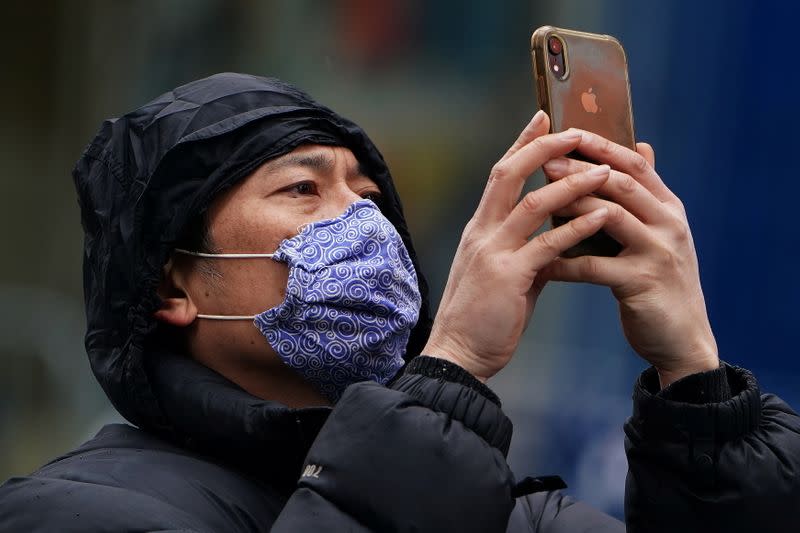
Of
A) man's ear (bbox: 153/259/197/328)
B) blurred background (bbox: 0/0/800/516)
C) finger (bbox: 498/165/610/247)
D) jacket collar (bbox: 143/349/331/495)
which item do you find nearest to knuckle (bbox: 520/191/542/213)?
finger (bbox: 498/165/610/247)

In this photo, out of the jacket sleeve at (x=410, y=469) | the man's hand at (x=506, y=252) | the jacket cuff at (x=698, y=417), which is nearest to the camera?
the jacket sleeve at (x=410, y=469)

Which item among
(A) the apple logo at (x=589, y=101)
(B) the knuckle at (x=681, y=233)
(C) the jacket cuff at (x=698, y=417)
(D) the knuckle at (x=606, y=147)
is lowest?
(C) the jacket cuff at (x=698, y=417)

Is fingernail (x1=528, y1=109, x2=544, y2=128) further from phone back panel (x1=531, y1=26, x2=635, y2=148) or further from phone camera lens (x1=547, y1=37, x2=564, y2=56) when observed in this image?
phone camera lens (x1=547, y1=37, x2=564, y2=56)

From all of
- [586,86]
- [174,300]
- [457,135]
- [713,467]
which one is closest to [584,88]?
[586,86]

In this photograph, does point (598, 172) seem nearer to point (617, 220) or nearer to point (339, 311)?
point (617, 220)

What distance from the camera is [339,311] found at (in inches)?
103

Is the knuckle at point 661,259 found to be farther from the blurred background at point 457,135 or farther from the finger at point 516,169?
the blurred background at point 457,135

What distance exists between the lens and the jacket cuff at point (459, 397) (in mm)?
2029

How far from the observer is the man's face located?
Answer: 106 inches

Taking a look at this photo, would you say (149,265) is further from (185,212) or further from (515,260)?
(515,260)

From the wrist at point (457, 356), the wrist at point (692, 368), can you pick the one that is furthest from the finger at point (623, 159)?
the wrist at point (457, 356)

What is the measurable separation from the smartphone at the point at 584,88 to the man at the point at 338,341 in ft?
0.16

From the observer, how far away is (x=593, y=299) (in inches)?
179

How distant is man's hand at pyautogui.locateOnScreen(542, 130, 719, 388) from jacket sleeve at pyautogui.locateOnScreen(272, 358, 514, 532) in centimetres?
30
